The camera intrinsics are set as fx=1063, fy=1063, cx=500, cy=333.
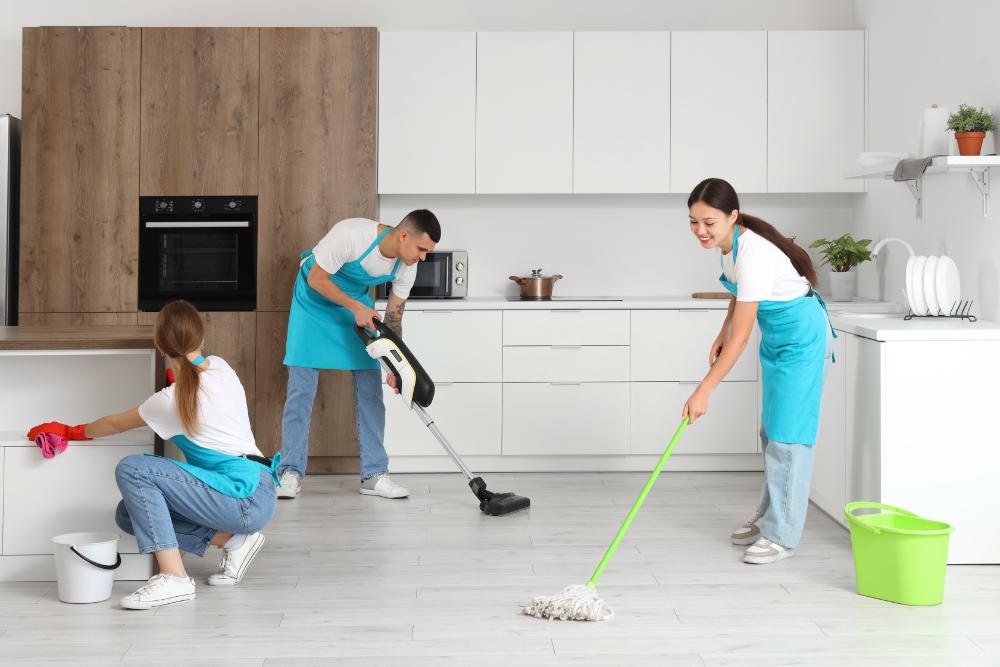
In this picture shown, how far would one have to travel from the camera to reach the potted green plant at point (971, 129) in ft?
12.0

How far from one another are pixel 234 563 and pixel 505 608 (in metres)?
0.82

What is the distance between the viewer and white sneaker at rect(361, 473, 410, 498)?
14.2ft

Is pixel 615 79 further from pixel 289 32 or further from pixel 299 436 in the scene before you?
pixel 299 436

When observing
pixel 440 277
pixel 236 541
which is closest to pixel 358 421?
pixel 440 277

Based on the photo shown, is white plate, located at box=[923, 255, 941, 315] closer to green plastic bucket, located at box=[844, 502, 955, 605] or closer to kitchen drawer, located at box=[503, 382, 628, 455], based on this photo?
green plastic bucket, located at box=[844, 502, 955, 605]

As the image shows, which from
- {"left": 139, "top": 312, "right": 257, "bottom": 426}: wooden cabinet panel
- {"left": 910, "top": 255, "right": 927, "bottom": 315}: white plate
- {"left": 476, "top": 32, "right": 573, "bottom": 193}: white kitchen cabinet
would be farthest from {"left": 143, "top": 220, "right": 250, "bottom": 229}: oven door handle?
{"left": 910, "top": 255, "right": 927, "bottom": 315}: white plate

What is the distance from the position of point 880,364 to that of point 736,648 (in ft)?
3.85

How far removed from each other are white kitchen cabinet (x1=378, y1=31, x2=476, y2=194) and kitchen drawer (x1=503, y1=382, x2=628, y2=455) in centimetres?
110

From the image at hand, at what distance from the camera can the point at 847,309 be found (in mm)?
4621

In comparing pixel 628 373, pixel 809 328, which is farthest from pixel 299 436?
pixel 809 328

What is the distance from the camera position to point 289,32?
4742 mm

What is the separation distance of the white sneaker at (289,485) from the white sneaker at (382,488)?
273 millimetres

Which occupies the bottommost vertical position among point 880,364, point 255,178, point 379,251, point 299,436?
point 299,436

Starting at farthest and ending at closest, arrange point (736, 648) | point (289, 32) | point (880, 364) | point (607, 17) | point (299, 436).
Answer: point (607, 17), point (289, 32), point (299, 436), point (880, 364), point (736, 648)
